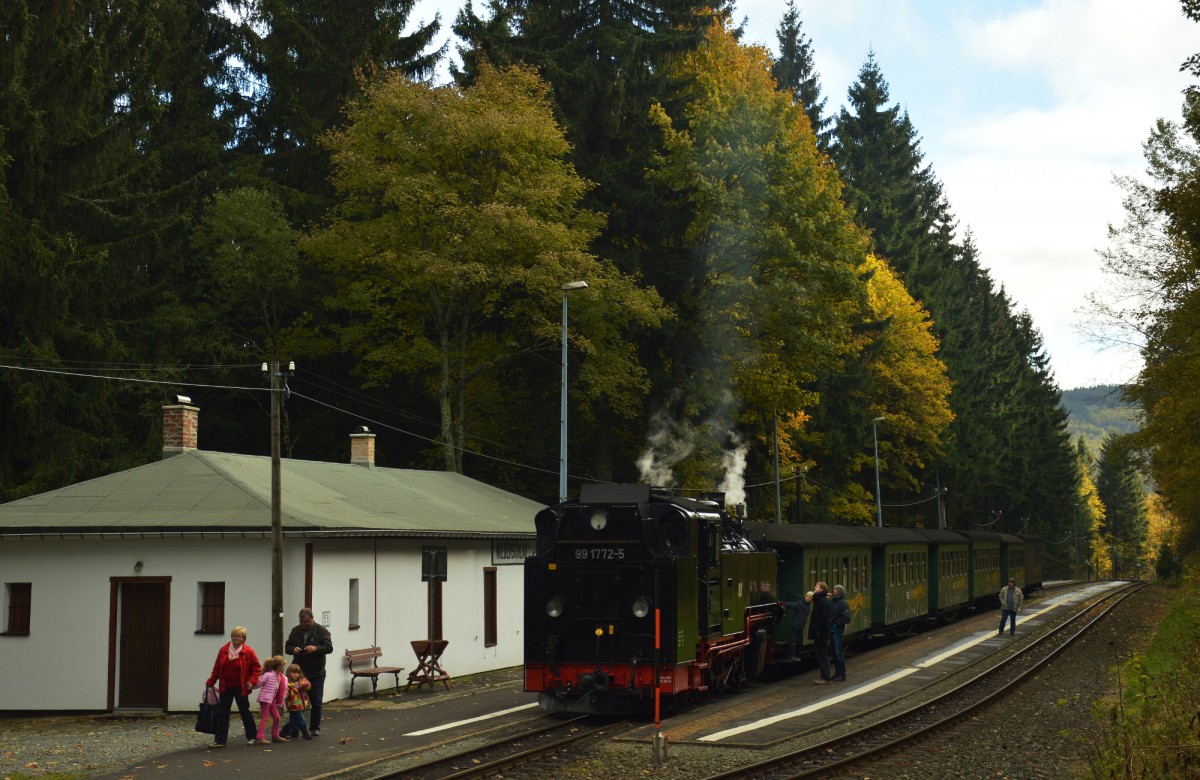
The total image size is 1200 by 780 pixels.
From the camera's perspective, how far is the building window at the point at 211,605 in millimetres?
20969

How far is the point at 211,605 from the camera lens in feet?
69.1

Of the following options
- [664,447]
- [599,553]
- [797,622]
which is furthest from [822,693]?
[664,447]

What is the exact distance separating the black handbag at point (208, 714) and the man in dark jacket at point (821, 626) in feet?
36.4

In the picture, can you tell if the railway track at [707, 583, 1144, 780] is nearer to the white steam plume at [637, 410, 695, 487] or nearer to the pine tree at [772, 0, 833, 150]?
the white steam plume at [637, 410, 695, 487]

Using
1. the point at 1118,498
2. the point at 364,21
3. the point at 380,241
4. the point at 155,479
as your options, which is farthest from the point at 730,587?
the point at 1118,498

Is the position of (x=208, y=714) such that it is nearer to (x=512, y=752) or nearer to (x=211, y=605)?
(x=512, y=752)

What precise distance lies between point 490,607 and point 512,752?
12.2m

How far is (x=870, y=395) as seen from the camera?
62062 millimetres

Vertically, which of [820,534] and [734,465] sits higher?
[734,465]

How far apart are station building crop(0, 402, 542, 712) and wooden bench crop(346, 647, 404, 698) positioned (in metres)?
0.18

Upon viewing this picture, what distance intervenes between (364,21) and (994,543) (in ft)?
101

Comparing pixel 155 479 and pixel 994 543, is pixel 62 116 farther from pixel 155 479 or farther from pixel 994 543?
pixel 994 543

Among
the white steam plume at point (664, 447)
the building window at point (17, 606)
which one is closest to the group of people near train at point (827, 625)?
the building window at point (17, 606)

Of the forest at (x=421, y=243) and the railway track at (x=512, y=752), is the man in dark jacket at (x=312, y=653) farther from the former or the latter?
the forest at (x=421, y=243)
